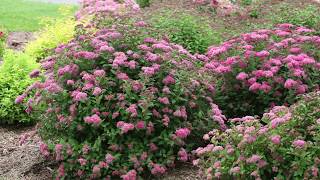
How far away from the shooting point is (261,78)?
6113mm

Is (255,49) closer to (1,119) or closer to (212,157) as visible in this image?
(212,157)

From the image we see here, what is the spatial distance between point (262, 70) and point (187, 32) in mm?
2244

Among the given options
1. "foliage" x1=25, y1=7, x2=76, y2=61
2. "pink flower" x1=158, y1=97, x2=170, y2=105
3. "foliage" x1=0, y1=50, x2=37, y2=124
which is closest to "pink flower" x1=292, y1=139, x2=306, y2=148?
"pink flower" x1=158, y1=97, x2=170, y2=105

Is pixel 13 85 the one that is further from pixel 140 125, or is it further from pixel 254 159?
pixel 254 159

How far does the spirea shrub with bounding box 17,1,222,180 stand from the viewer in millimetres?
5227

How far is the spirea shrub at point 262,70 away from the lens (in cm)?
598

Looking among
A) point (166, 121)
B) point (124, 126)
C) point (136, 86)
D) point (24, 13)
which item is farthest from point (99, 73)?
point (24, 13)

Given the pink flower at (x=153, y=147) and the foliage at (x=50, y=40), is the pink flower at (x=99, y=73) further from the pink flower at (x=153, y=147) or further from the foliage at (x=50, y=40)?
the foliage at (x=50, y=40)

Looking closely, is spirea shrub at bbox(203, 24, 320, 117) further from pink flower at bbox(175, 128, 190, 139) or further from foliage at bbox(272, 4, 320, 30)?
foliage at bbox(272, 4, 320, 30)

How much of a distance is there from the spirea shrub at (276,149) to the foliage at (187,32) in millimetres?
3320

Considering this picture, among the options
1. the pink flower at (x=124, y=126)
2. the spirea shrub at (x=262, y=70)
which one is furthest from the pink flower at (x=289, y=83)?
the pink flower at (x=124, y=126)

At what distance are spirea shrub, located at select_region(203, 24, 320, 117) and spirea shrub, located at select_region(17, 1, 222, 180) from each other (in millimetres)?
503

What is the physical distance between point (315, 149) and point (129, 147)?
68.8 inches

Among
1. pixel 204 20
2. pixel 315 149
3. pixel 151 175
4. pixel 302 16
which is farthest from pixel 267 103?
pixel 204 20
